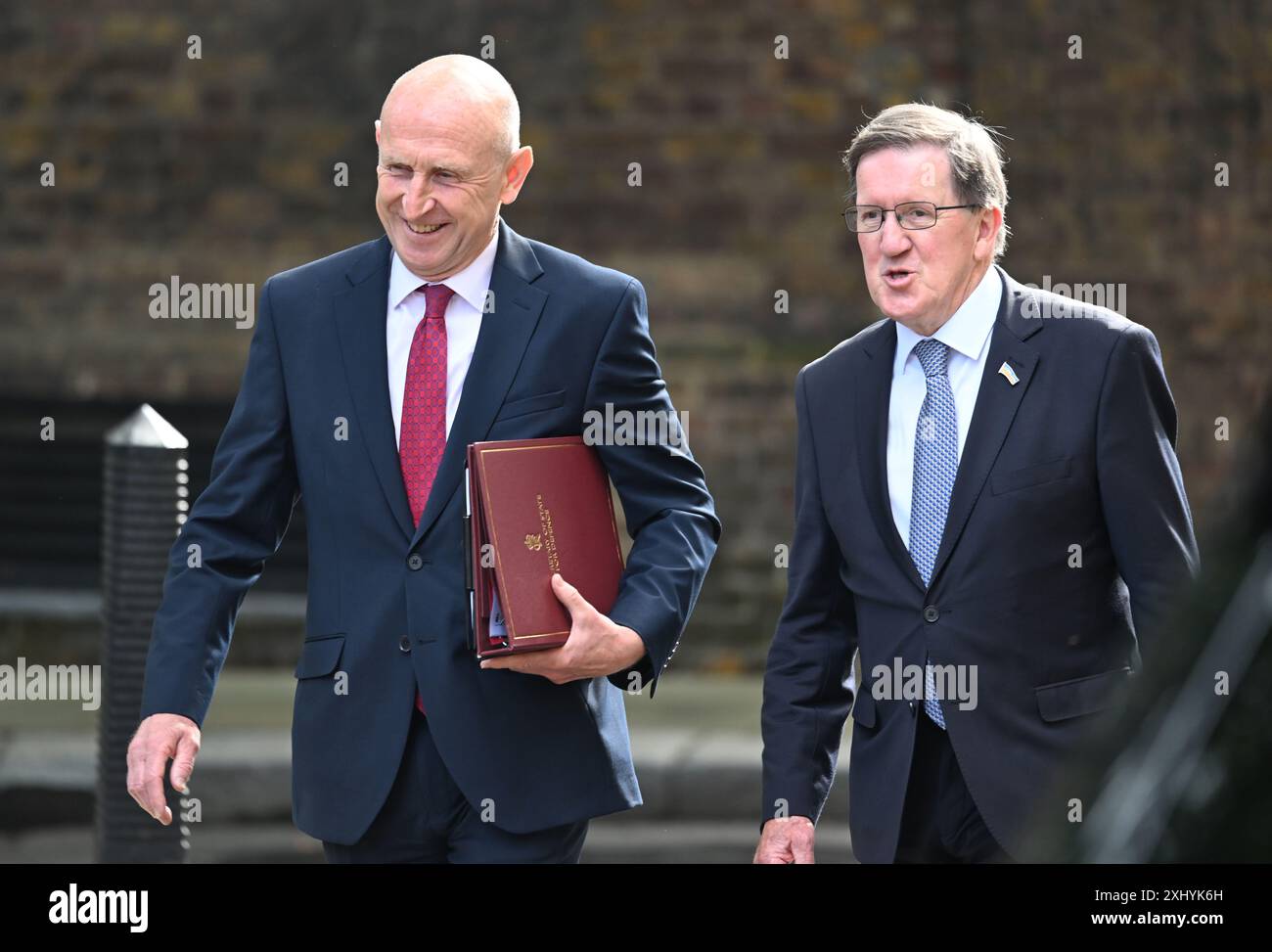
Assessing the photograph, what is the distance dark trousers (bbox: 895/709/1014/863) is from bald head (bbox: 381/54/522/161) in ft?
3.77

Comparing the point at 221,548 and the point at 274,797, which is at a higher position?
the point at 221,548

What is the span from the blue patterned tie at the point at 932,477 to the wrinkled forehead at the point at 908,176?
0.29 m

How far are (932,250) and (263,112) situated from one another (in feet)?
22.7

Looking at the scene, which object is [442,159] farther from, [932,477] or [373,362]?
[932,477]

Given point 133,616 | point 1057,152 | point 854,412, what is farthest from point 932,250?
point 1057,152

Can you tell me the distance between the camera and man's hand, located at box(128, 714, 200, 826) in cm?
312

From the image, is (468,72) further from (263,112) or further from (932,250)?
(263,112)

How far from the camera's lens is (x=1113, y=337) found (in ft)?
10.3

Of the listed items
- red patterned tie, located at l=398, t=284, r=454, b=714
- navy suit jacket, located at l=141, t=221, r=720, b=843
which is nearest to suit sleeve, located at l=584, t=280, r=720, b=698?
navy suit jacket, located at l=141, t=221, r=720, b=843

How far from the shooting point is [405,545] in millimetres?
3170

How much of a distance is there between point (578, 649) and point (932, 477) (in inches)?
25.0

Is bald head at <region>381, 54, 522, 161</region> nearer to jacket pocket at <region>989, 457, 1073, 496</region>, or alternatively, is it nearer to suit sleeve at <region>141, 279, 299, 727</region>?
suit sleeve at <region>141, 279, 299, 727</region>
